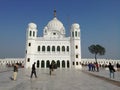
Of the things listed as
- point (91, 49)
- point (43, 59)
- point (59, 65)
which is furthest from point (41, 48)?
point (91, 49)

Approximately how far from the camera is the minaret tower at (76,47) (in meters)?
49.4

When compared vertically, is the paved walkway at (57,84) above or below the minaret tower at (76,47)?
below

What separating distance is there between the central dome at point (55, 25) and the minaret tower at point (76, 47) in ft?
27.8

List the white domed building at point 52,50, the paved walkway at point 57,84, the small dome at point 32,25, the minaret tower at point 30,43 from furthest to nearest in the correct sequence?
the small dome at point 32,25 < the white domed building at point 52,50 < the minaret tower at point 30,43 < the paved walkway at point 57,84

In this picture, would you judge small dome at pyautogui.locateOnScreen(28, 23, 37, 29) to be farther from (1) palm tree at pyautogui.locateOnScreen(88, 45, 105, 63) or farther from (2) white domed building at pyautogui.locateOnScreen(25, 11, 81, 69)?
(1) palm tree at pyautogui.locateOnScreen(88, 45, 105, 63)

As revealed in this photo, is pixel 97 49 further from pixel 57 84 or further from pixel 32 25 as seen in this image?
pixel 57 84

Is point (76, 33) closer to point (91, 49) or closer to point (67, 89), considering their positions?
point (91, 49)

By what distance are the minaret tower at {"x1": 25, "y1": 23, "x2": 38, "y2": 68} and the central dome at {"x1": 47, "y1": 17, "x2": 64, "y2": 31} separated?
9.13 metres

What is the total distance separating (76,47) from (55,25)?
14931 millimetres

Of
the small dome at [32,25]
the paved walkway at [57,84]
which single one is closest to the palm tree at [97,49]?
the small dome at [32,25]

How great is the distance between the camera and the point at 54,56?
49969 mm

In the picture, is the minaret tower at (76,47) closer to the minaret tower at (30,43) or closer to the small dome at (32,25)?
the minaret tower at (30,43)

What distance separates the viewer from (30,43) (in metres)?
50.2

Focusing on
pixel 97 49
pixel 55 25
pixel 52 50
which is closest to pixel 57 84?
pixel 52 50
